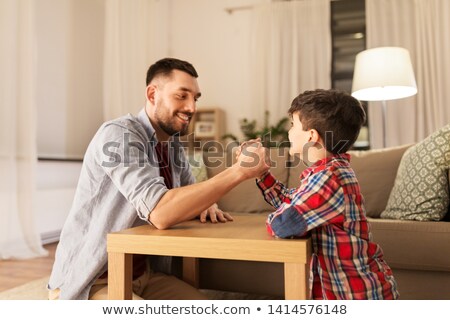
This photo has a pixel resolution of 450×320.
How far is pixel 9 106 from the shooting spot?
2840mm

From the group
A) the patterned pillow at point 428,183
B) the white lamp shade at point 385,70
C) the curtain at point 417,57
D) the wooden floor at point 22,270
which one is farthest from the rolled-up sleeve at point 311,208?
the curtain at point 417,57

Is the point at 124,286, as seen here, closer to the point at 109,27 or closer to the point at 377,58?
the point at 377,58

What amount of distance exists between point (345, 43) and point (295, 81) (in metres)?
0.78

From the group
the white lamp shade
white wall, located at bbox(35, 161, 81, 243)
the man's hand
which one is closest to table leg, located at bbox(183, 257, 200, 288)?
the man's hand

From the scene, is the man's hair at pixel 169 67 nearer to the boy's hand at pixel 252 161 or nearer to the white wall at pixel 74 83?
the boy's hand at pixel 252 161

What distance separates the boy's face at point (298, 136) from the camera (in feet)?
3.58

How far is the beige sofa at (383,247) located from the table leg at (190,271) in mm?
396

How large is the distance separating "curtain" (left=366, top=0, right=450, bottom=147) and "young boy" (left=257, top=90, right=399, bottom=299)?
376 centimetres

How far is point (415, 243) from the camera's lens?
1636mm

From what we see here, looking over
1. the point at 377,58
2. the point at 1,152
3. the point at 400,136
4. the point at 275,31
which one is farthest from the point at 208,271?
the point at 275,31

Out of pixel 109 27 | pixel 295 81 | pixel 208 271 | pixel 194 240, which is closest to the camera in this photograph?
pixel 194 240

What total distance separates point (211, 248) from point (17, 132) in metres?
2.51

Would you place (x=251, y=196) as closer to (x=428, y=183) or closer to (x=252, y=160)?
(x=428, y=183)

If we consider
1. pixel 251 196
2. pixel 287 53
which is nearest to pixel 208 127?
pixel 287 53
